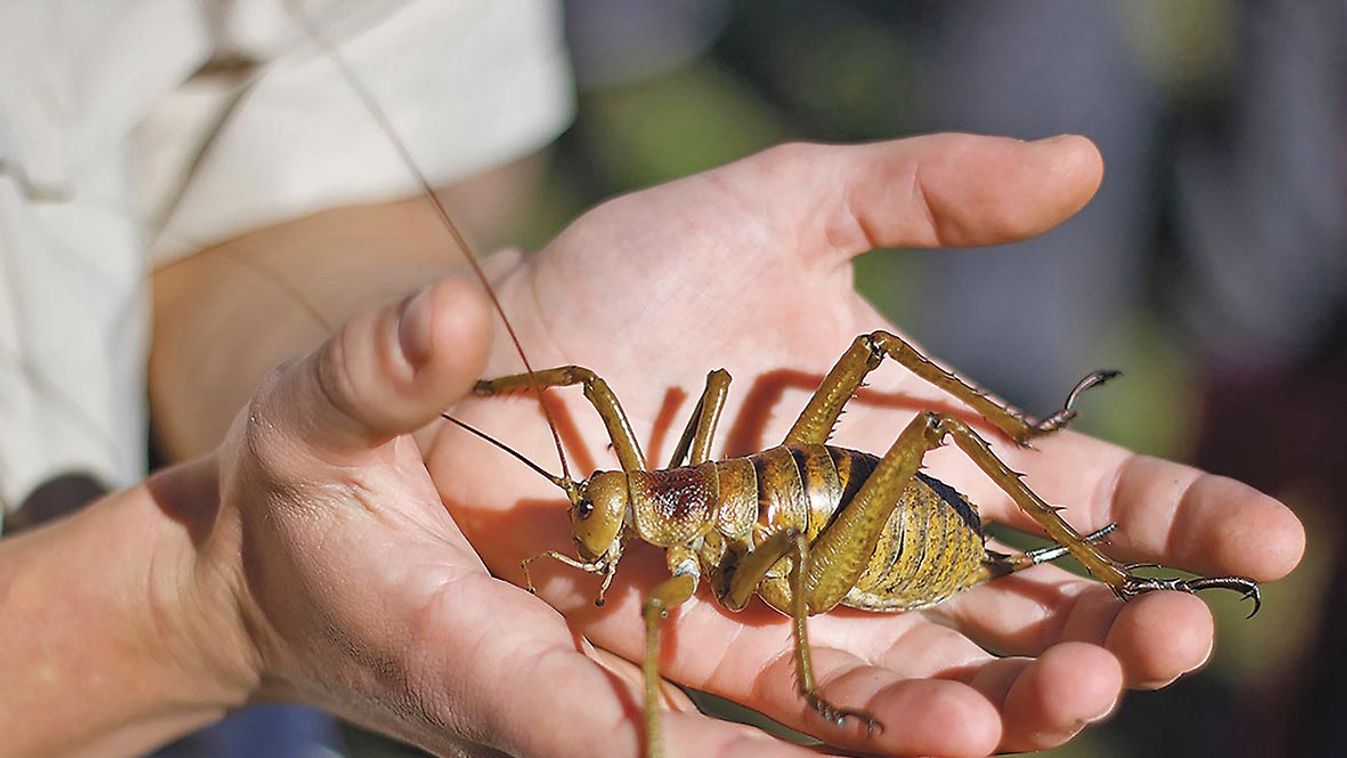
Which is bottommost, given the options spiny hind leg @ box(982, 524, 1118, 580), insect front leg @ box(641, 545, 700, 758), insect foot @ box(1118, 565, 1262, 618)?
insect front leg @ box(641, 545, 700, 758)

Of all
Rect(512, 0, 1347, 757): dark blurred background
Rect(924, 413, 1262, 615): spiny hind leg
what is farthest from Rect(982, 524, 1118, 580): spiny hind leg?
Rect(512, 0, 1347, 757): dark blurred background

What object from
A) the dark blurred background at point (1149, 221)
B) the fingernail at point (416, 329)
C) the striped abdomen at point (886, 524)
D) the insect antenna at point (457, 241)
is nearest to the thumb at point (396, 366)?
the fingernail at point (416, 329)

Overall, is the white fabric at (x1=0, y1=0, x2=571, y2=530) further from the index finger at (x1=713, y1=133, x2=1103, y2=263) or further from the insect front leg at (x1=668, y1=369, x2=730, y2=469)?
the insect front leg at (x1=668, y1=369, x2=730, y2=469)

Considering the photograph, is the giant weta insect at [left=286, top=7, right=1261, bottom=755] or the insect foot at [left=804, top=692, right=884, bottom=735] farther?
the giant weta insect at [left=286, top=7, right=1261, bottom=755]

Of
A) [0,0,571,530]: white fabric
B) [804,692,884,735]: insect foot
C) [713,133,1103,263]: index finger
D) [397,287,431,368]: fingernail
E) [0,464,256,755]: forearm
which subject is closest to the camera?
[397,287,431,368]: fingernail

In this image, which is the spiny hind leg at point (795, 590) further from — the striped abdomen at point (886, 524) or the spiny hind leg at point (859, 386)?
the spiny hind leg at point (859, 386)

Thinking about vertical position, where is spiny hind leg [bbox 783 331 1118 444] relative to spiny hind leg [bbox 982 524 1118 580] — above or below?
above
